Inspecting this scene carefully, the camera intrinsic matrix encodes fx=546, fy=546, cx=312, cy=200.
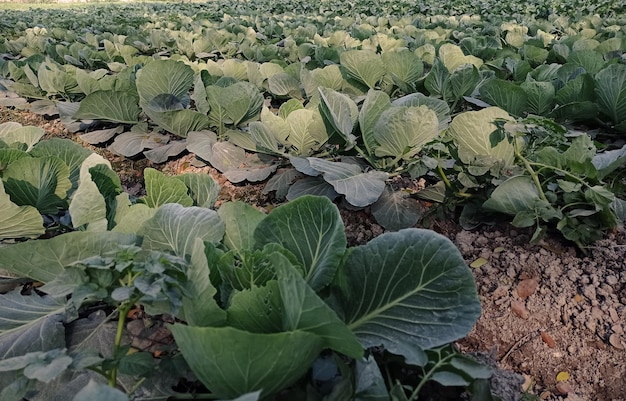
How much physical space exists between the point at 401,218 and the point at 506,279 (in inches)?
17.6

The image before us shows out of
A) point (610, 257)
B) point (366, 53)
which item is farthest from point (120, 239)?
point (366, 53)

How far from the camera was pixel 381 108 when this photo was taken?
7.55 feet

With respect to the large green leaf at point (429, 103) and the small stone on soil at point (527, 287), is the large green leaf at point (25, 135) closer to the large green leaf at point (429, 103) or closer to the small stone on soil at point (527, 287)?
the large green leaf at point (429, 103)

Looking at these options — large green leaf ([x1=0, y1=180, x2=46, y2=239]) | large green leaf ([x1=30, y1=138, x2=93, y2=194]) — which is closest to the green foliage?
large green leaf ([x1=0, y1=180, x2=46, y2=239])

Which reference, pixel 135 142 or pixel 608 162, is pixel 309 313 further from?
pixel 135 142

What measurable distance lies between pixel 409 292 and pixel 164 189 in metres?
0.83

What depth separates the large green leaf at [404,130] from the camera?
6.79 ft

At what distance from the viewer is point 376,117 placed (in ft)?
7.55

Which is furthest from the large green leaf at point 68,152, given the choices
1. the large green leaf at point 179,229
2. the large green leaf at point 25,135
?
the large green leaf at point 179,229

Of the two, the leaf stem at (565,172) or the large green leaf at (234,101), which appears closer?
the leaf stem at (565,172)

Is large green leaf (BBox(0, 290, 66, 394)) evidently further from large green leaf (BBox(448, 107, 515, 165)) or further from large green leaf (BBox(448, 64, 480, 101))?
large green leaf (BBox(448, 64, 480, 101))

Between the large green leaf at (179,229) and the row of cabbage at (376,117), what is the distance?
74 cm

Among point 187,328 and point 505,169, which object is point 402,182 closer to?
point 505,169

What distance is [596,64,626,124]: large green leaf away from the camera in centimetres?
248
